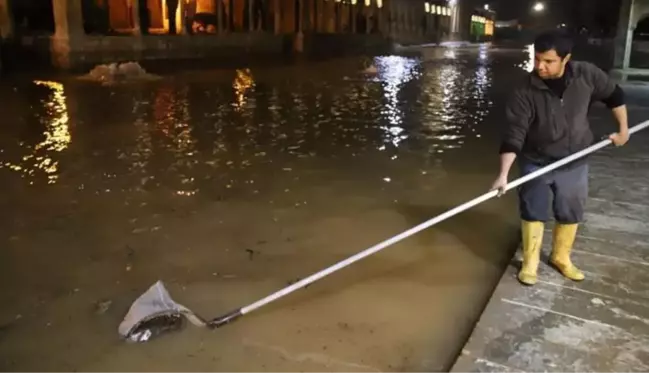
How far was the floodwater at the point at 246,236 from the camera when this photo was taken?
3512 millimetres

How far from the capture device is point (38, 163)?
24.6 ft

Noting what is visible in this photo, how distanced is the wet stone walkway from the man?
0.18 m

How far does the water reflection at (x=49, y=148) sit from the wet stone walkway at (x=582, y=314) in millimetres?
5248

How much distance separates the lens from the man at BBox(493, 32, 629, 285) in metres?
3.49

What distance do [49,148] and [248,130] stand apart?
2.97 m

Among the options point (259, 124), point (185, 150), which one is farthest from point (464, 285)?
point (259, 124)

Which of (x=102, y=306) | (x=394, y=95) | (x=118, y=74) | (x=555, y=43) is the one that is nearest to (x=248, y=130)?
(x=394, y=95)

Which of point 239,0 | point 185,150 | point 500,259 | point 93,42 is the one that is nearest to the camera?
point 500,259

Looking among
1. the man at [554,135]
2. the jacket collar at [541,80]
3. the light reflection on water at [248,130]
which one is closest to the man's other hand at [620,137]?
the man at [554,135]

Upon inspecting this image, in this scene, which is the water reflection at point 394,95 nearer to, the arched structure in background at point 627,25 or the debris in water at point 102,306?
the debris in water at point 102,306

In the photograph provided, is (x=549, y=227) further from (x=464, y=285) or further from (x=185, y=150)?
(x=185, y=150)

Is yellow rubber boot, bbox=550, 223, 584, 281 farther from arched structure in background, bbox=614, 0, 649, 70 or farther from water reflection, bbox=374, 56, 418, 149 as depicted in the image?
arched structure in background, bbox=614, 0, 649, 70

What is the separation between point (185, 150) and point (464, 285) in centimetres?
505

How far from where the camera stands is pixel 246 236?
5.16 metres
